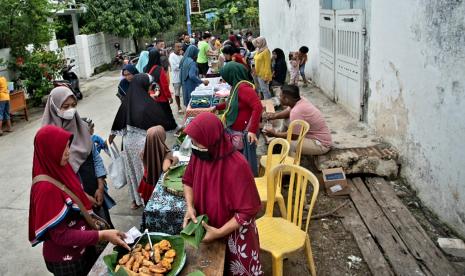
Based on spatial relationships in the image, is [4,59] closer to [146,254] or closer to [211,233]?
[146,254]

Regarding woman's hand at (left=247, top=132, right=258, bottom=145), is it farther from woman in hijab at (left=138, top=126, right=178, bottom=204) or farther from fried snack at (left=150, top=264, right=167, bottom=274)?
fried snack at (left=150, top=264, right=167, bottom=274)

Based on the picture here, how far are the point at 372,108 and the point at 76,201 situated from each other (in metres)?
5.03

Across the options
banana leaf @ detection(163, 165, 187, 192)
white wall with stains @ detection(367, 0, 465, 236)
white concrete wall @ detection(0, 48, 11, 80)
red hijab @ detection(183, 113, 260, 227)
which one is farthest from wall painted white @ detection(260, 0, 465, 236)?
white concrete wall @ detection(0, 48, 11, 80)

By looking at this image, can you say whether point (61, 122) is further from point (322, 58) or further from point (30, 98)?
point (30, 98)

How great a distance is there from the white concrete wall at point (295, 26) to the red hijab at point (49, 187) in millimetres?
8522

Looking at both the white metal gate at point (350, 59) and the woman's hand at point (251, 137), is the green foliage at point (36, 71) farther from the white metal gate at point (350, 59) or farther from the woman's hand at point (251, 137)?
the woman's hand at point (251, 137)

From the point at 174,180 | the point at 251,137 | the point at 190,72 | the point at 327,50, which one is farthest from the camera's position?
the point at 327,50

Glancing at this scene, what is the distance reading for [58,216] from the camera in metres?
2.58

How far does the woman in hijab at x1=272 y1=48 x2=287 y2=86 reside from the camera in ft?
33.5

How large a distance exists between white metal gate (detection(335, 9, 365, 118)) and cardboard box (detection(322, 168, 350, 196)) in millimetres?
1962

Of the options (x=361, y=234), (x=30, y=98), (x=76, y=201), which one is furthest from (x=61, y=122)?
(x=30, y=98)

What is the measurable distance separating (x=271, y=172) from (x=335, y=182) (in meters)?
2.06

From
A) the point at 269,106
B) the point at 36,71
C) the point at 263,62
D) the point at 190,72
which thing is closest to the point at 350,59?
the point at 269,106

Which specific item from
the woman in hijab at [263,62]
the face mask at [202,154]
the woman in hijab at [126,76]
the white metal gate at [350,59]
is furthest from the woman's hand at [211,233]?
the woman in hijab at [263,62]
